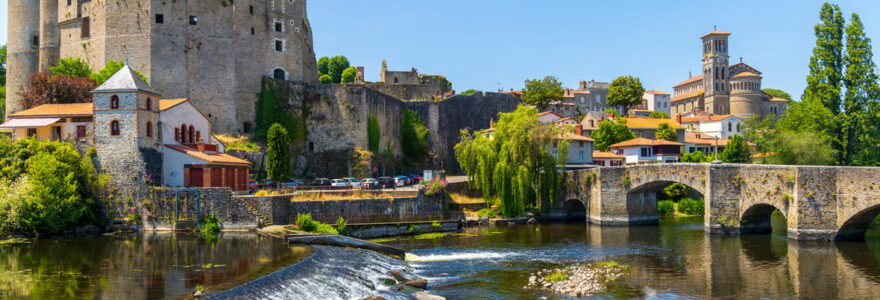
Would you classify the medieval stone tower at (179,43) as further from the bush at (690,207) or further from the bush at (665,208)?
the bush at (690,207)

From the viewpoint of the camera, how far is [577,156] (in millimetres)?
57406

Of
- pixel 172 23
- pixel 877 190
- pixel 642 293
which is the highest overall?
pixel 172 23

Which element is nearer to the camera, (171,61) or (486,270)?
(486,270)

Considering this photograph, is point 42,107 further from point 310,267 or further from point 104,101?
point 310,267

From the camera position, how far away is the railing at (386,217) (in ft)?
129

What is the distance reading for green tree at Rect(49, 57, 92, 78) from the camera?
51094 mm

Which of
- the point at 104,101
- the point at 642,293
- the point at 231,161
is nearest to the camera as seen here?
the point at 642,293

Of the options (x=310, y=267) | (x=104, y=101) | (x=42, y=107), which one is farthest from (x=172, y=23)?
(x=310, y=267)

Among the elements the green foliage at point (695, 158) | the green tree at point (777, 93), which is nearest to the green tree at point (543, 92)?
the green foliage at point (695, 158)

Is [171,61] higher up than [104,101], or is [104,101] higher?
[171,61]

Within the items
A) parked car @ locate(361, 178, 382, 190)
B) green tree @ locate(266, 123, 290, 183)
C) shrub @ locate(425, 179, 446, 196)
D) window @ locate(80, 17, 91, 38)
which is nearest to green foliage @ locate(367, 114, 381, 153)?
parked car @ locate(361, 178, 382, 190)

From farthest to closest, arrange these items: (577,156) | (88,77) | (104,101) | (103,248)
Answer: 1. (577,156)
2. (88,77)
3. (104,101)
4. (103,248)

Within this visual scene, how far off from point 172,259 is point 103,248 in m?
5.91

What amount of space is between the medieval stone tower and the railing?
19.3 meters
